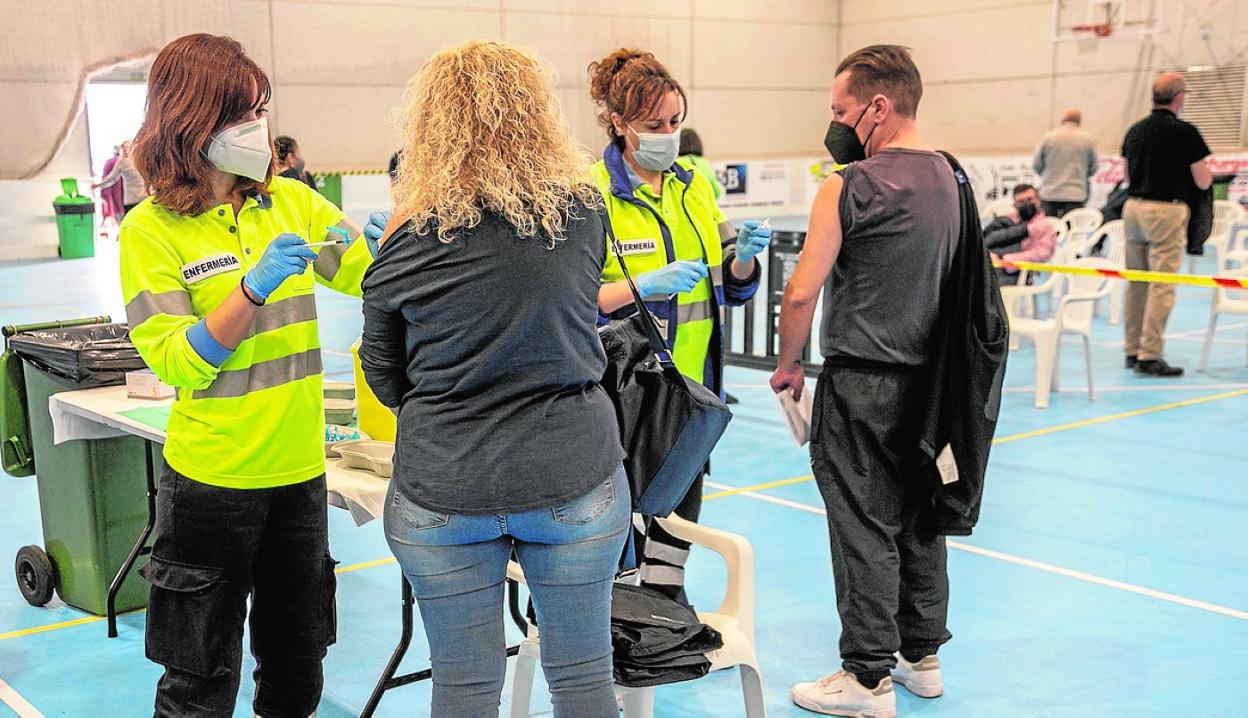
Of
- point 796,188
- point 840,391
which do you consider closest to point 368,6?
point 796,188

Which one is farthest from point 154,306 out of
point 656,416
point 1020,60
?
point 1020,60

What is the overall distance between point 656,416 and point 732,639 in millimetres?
507

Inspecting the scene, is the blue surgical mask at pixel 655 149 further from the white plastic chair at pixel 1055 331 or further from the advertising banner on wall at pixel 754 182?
the advertising banner on wall at pixel 754 182

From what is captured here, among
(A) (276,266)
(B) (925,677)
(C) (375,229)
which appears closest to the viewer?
(A) (276,266)

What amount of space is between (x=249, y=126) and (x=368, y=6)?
14.9 meters

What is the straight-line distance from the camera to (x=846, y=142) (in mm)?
3053

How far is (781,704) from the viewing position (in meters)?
3.24

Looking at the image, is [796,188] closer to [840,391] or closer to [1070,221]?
[1070,221]

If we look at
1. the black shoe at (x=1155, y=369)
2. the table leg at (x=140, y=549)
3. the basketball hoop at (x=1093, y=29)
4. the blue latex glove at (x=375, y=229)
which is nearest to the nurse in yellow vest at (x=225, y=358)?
the blue latex glove at (x=375, y=229)

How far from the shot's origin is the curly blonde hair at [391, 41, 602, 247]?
1839mm

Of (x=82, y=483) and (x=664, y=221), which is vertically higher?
(x=664, y=221)

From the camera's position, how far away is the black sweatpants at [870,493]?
3.07 metres

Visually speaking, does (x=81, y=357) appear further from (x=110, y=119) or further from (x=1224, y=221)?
(x=110, y=119)

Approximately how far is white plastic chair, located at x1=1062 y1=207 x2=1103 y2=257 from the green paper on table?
25.0 feet
